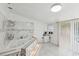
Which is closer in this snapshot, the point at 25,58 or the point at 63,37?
the point at 25,58

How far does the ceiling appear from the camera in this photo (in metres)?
1.07

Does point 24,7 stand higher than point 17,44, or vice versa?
point 24,7

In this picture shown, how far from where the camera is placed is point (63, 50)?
111cm

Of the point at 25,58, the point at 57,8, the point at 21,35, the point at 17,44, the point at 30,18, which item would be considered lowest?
the point at 25,58

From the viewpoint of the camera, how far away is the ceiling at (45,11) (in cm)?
107

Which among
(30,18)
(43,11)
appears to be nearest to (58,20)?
(43,11)

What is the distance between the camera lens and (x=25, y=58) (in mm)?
1020

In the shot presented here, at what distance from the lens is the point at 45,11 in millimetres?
1128

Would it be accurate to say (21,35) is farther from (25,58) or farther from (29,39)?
(25,58)

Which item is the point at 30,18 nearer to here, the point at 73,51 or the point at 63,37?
the point at 63,37

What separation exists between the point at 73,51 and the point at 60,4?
62 cm

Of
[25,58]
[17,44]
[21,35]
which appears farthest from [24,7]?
[25,58]

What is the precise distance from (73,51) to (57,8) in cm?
59

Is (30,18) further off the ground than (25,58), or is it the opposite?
(30,18)
